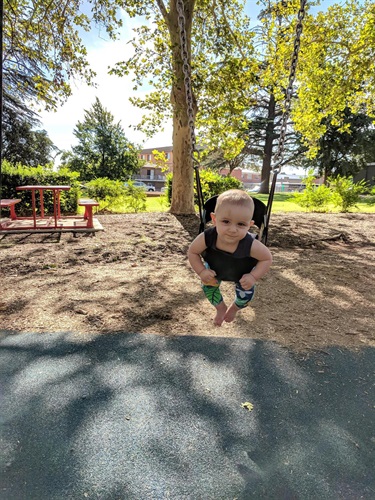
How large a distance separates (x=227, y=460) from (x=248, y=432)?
0.90 feet

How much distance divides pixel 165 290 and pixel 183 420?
2.57 metres

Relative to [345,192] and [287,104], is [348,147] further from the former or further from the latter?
[287,104]

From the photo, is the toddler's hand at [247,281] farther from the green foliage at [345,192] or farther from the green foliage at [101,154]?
the green foliage at [101,154]

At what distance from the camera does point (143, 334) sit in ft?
11.5

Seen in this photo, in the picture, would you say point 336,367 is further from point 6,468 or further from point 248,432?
point 6,468

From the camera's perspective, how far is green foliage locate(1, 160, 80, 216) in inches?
400

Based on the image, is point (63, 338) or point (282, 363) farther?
point (63, 338)

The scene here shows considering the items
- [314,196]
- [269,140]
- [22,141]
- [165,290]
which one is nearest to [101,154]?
[22,141]

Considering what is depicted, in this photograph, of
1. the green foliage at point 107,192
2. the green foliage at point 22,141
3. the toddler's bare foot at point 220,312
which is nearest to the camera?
the toddler's bare foot at point 220,312

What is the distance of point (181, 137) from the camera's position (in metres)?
10.3

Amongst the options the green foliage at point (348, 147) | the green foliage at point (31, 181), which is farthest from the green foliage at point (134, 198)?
the green foliage at point (348, 147)

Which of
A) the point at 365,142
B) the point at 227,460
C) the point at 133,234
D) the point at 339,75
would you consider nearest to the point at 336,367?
the point at 227,460

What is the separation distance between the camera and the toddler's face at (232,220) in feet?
7.03

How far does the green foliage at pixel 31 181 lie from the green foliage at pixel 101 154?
25.9 metres
